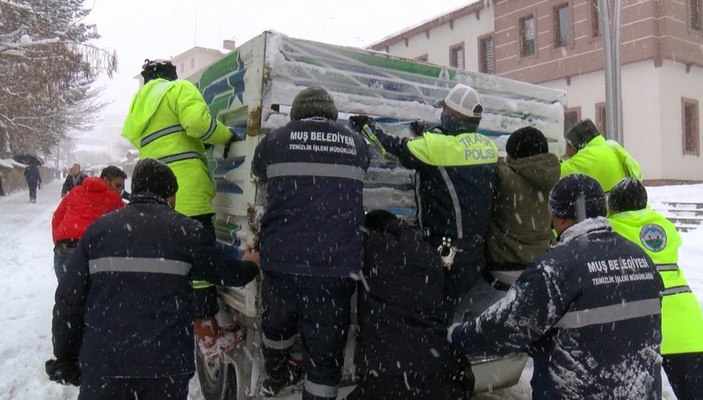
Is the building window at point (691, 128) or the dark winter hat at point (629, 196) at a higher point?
the building window at point (691, 128)

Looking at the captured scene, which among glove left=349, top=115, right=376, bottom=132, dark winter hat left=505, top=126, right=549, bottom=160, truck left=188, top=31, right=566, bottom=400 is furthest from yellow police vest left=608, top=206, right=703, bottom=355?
glove left=349, top=115, right=376, bottom=132

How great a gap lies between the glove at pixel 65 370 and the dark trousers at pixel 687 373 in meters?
3.19

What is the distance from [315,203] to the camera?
117 inches

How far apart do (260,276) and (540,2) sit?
2126 cm

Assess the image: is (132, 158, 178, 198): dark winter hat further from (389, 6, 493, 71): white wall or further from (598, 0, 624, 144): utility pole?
(389, 6, 493, 71): white wall

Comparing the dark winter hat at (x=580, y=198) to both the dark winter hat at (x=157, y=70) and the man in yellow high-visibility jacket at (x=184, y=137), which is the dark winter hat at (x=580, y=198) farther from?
the dark winter hat at (x=157, y=70)

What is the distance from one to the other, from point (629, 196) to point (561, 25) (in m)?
19.9

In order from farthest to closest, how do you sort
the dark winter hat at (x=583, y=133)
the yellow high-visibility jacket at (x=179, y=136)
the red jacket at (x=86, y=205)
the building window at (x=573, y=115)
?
the building window at (x=573, y=115) < the red jacket at (x=86, y=205) < the dark winter hat at (x=583, y=133) < the yellow high-visibility jacket at (x=179, y=136)

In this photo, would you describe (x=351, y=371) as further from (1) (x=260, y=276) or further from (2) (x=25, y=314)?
(2) (x=25, y=314)

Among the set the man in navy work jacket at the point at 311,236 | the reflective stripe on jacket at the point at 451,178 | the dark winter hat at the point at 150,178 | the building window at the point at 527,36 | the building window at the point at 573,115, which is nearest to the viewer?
the dark winter hat at the point at 150,178

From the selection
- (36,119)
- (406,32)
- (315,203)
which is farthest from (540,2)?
(315,203)

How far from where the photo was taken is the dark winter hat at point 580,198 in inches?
99.7

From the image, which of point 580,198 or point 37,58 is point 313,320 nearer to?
point 580,198

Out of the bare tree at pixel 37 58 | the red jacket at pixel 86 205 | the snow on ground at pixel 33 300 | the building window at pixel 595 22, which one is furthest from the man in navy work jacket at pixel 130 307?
the building window at pixel 595 22
